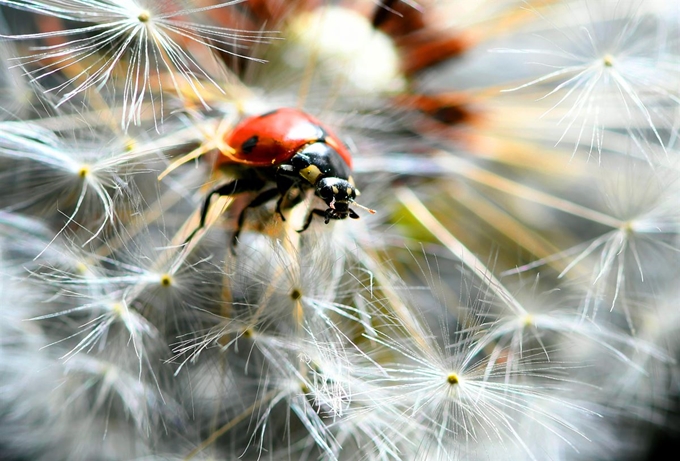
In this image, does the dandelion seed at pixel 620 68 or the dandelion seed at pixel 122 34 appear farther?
the dandelion seed at pixel 620 68

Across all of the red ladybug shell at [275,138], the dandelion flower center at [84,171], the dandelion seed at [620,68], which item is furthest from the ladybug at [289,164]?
the dandelion seed at [620,68]

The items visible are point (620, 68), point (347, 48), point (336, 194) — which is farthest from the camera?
point (347, 48)

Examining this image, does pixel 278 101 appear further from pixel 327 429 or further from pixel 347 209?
pixel 327 429

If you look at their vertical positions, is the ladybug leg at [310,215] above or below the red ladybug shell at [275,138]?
below

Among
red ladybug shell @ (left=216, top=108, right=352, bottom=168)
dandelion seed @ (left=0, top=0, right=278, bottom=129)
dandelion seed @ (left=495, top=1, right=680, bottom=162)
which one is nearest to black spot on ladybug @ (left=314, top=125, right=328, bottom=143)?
red ladybug shell @ (left=216, top=108, right=352, bottom=168)

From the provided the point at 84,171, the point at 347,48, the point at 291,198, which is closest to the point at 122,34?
the point at 84,171

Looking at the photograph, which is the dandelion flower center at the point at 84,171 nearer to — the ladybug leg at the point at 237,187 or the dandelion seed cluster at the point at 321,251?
the dandelion seed cluster at the point at 321,251

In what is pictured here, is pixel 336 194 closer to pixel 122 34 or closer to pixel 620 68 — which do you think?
pixel 122 34
